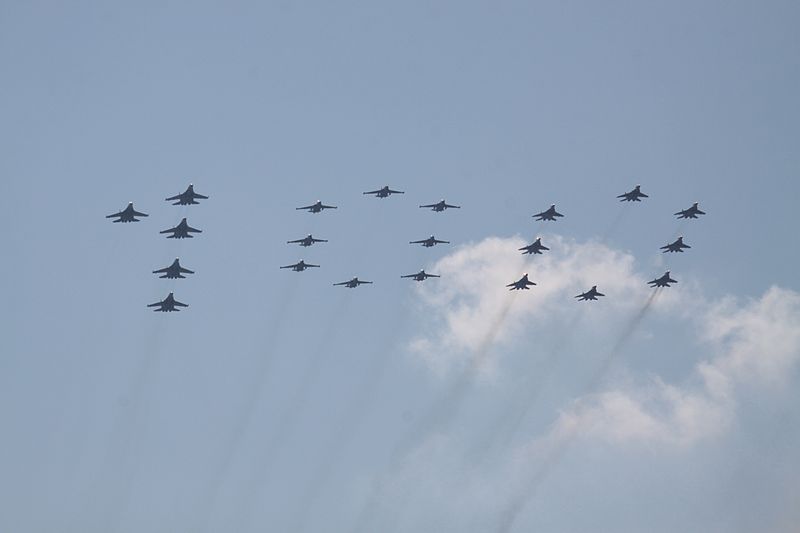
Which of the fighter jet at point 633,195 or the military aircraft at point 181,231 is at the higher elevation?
the fighter jet at point 633,195

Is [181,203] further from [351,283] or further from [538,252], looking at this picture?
[538,252]

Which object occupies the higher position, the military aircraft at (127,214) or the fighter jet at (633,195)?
the fighter jet at (633,195)

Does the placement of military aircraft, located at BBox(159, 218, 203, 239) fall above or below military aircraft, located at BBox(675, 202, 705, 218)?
below

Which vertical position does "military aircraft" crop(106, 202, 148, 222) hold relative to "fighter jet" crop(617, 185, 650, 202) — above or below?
below

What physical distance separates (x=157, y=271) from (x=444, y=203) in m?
42.8

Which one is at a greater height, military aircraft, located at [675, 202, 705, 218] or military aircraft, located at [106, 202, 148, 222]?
military aircraft, located at [675, 202, 705, 218]

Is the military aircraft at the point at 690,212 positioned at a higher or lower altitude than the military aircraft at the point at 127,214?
higher

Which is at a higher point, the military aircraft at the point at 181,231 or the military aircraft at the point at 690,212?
the military aircraft at the point at 690,212

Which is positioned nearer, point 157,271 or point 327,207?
point 157,271

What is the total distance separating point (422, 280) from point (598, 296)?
25.3 meters

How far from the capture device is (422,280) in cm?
17300

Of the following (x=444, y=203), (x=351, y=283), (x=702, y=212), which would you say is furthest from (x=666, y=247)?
(x=351, y=283)

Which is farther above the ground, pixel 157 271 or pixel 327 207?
pixel 327 207

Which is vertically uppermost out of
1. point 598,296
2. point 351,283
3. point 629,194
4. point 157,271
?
point 629,194
